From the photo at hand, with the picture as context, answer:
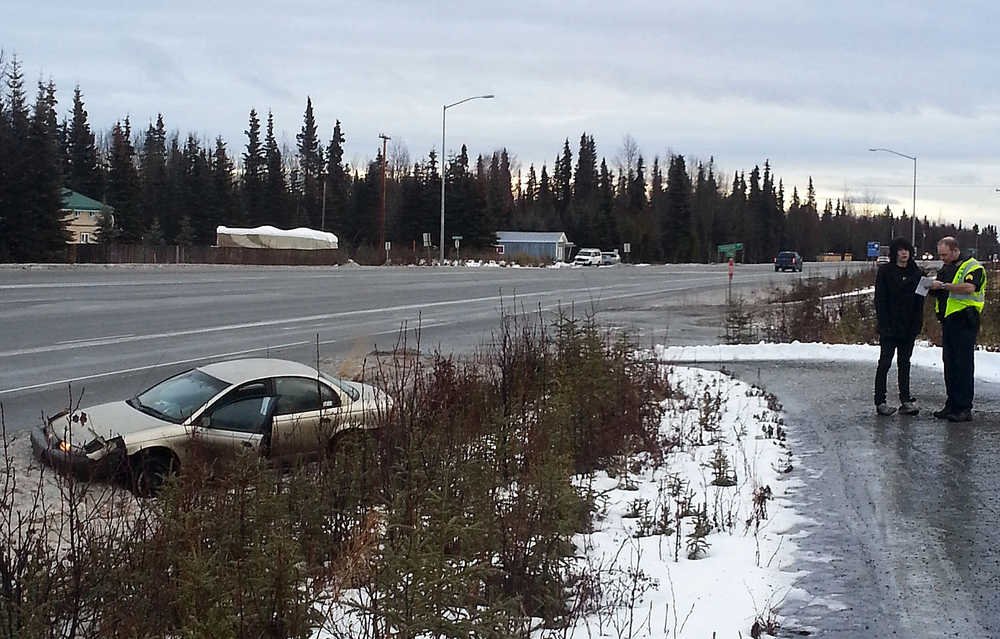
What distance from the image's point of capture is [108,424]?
A: 27.7 ft

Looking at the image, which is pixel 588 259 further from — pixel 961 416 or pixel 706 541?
pixel 706 541

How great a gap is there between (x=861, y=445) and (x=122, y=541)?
663 cm

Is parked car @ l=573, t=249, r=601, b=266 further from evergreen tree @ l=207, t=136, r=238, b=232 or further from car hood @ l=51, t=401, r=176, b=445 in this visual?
car hood @ l=51, t=401, r=176, b=445

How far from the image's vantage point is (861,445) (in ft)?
29.7

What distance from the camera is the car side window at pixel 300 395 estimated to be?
898 cm

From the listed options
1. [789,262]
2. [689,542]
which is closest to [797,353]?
[689,542]

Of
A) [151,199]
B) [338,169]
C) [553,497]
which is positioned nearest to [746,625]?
[553,497]

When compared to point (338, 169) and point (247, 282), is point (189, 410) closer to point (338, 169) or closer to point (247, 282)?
point (247, 282)

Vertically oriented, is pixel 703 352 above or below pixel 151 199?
below

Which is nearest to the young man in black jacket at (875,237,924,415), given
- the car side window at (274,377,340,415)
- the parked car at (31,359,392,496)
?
the parked car at (31,359,392,496)

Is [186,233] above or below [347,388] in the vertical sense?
above

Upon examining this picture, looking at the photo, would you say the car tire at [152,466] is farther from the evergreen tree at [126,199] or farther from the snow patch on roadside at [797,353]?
the evergreen tree at [126,199]

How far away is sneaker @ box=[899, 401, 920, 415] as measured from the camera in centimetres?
1039

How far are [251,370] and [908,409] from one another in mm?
6813
